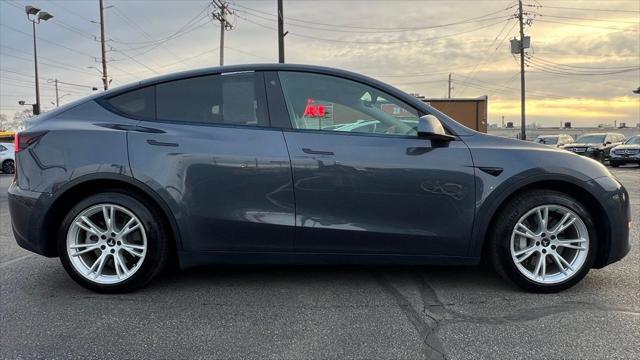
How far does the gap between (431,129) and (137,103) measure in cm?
216

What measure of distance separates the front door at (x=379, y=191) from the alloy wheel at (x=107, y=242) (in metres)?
1.20

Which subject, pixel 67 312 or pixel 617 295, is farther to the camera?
pixel 617 295

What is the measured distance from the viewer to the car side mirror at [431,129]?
348 centimetres

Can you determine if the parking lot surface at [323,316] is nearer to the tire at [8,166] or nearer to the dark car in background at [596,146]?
the tire at [8,166]

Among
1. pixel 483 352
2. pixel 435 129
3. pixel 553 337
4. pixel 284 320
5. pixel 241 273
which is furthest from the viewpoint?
pixel 241 273

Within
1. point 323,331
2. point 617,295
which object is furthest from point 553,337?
point 323,331

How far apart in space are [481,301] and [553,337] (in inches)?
25.1

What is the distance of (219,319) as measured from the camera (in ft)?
10.8

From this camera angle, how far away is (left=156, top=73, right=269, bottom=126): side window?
145 inches

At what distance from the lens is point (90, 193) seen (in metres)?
3.74

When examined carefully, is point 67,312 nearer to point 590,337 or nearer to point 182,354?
point 182,354

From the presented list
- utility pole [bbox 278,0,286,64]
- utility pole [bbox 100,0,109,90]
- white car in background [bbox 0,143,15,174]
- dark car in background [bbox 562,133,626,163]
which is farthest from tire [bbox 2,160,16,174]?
dark car in background [bbox 562,133,626,163]

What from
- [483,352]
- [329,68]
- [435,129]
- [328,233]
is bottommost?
[483,352]

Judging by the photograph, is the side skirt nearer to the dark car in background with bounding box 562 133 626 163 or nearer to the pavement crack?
the pavement crack
